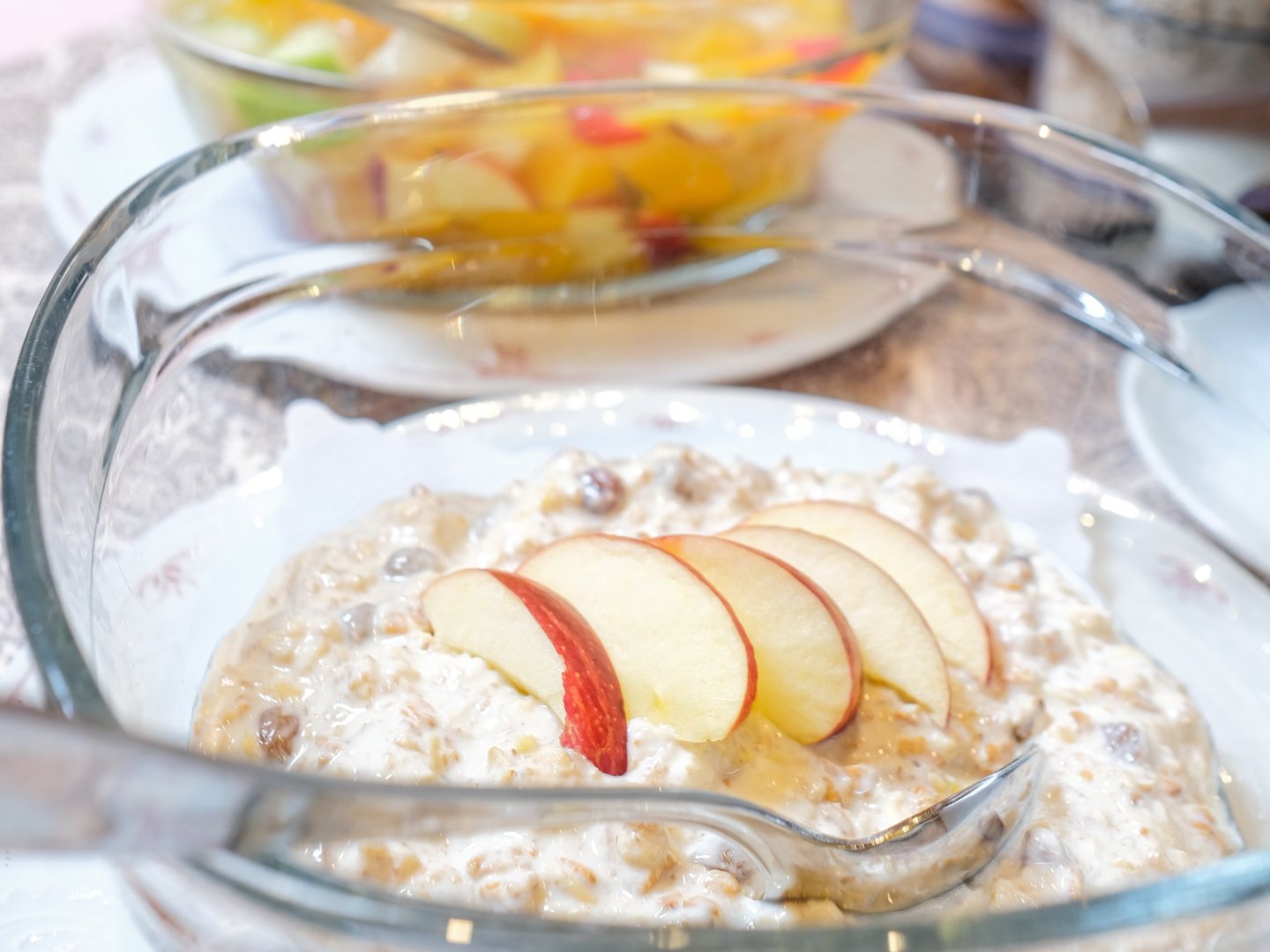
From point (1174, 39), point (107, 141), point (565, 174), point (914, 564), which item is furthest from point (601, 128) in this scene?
point (1174, 39)

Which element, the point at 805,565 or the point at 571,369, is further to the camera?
the point at 571,369

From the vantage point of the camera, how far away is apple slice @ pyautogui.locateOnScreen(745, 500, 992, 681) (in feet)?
2.58

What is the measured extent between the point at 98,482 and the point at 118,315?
120 mm

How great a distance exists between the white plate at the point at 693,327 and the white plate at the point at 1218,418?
21 cm

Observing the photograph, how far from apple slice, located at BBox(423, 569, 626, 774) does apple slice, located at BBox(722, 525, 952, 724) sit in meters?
0.14

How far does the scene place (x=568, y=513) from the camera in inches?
33.8

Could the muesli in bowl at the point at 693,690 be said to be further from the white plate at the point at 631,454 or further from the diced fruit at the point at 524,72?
the diced fruit at the point at 524,72

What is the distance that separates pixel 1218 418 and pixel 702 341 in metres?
0.44

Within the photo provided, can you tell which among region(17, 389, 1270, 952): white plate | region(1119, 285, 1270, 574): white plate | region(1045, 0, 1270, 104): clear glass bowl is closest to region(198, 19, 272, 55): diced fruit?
region(17, 389, 1270, 952): white plate

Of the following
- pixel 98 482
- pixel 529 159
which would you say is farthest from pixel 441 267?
pixel 98 482

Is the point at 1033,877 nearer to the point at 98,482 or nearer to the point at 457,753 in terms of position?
the point at 457,753

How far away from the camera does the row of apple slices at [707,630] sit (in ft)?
2.23

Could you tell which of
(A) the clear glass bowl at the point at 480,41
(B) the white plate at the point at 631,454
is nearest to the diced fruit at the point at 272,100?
(A) the clear glass bowl at the point at 480,41

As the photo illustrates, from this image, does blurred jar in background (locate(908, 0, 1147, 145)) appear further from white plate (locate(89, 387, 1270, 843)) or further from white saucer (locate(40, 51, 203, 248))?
white saucer (locate(40, 51, 203, 248))
